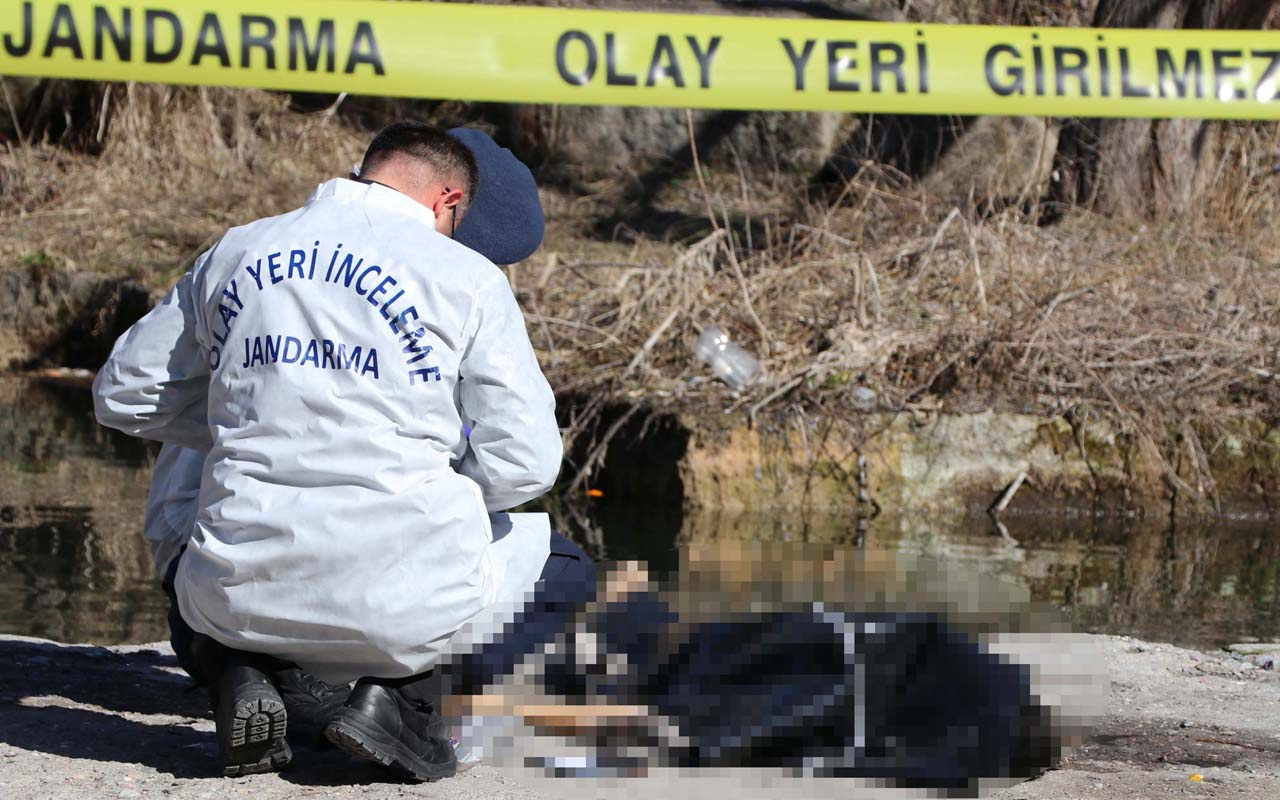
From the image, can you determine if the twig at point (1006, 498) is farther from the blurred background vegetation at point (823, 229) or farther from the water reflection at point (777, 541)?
the blurred background vegetation at point (823, 229)

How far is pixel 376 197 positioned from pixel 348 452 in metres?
0.48

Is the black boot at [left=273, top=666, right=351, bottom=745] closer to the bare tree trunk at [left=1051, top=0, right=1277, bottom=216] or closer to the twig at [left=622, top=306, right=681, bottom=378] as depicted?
the twig at [left=622, top=306, right=681, bottom=378]

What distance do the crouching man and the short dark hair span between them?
3.8 inches

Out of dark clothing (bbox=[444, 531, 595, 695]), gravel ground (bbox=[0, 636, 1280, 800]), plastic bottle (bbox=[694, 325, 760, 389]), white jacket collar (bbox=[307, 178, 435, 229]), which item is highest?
white jacket collar (bbox=[307, 178, 435, 229])

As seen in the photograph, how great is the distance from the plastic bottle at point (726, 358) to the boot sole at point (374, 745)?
13.4 feet

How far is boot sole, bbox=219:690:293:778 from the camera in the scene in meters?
2.62

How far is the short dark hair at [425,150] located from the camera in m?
2.85

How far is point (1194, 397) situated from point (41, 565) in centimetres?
462

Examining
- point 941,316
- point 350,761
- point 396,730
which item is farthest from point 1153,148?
point 396,730

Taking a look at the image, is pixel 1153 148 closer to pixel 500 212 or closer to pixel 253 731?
pixel 500 212

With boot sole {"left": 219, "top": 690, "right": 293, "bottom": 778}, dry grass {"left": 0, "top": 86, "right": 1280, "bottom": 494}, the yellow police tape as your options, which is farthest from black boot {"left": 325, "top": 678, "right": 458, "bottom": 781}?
dry grass {"left": 0, "top": 86, "right": 1280, "bottom": 494}

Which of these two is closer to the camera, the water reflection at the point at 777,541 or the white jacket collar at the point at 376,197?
the white jacket collar at the point at 376,197

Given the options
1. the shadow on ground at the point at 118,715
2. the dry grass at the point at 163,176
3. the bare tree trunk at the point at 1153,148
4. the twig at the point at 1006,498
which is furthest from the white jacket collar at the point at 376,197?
the dry grass at the point at 163,176

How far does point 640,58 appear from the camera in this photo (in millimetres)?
5723
